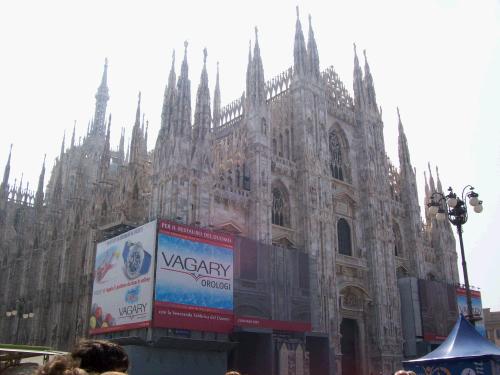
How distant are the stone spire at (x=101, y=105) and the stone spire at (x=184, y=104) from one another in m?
25.4

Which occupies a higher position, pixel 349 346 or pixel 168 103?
pixel 168 103

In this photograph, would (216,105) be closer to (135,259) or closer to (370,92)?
(370,92)

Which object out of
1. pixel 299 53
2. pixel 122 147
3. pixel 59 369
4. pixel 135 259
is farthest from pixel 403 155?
pixel 59 369

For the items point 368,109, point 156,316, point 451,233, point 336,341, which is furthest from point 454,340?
point 451,233

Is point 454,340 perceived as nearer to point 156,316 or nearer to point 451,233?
point 156,316

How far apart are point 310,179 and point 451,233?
18.0 meters

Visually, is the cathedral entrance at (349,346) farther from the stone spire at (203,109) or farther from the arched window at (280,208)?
the stone spire at (203,109)

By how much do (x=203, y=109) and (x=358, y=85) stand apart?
57.5 feet

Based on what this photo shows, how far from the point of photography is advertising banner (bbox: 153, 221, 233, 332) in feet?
83.6

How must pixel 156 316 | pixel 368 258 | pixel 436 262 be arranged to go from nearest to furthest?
1. pixel 156 316
2. pixel 368 258
3. pixel 436 262

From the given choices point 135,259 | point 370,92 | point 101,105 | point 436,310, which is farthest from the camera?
point 101,105

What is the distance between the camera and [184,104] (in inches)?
1226

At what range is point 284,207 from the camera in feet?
117

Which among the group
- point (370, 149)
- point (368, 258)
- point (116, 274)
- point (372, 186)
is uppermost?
point (370, 149)
